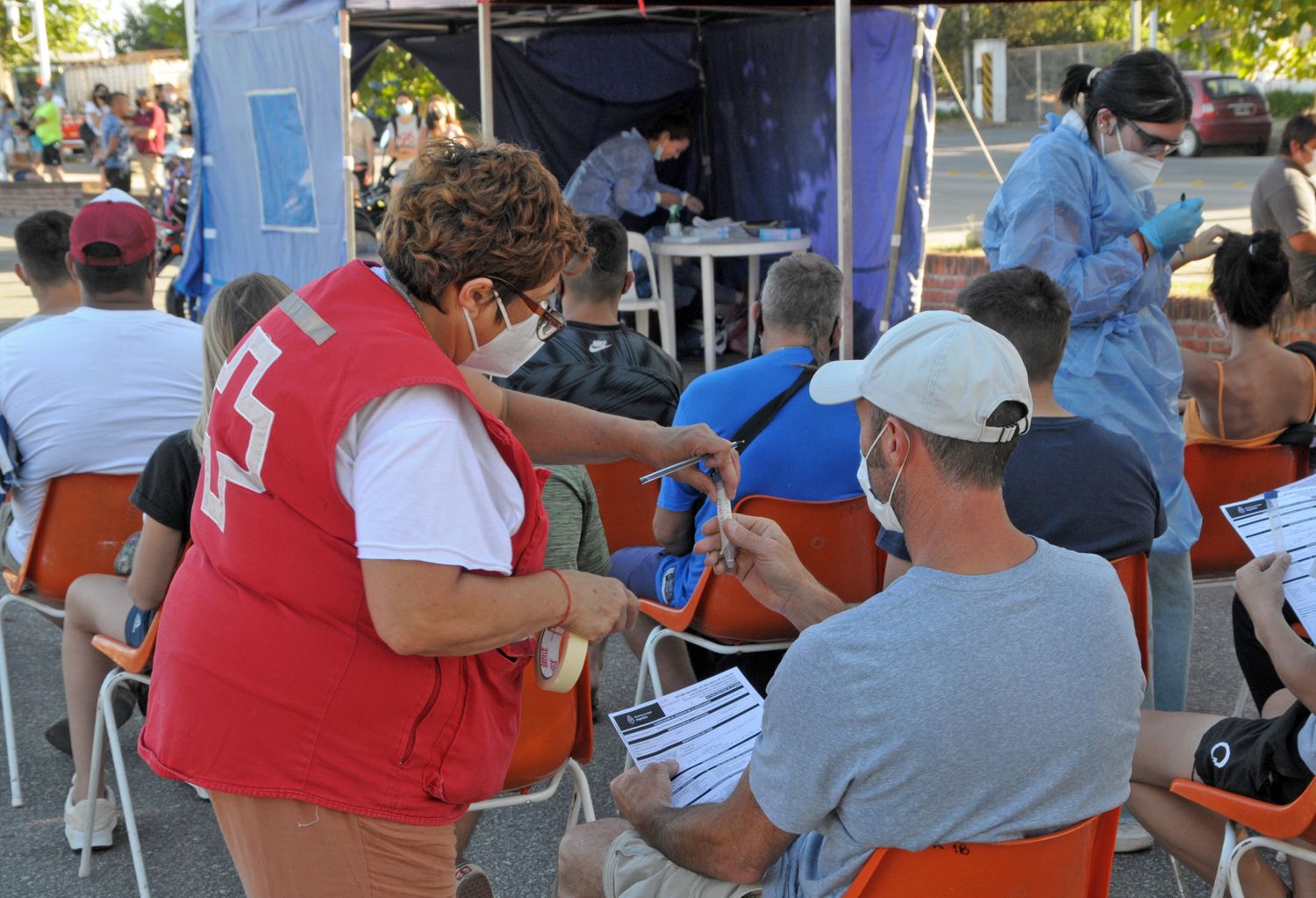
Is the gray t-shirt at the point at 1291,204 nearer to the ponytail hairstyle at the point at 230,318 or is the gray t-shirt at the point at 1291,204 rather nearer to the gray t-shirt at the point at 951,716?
the ponytail hairstyle at the point at 230,318

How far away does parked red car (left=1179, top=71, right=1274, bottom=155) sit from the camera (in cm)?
2178

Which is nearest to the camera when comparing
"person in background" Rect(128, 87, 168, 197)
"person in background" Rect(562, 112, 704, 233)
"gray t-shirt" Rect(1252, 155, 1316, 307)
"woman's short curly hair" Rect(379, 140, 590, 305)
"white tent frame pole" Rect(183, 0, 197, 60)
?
"woman's short curly hair" Rect(379, 140, 590, 305)

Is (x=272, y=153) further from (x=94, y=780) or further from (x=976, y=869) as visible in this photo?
(x=976, y=869)

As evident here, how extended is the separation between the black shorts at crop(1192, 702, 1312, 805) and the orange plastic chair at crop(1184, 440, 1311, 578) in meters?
1.44

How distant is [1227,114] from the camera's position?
861 inches

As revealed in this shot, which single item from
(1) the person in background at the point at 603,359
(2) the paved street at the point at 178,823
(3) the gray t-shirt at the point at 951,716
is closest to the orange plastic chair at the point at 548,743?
(2) the paved street at the point at 178,823

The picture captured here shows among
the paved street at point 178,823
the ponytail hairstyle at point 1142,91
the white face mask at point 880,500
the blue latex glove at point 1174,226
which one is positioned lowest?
the paved street at point 178,823

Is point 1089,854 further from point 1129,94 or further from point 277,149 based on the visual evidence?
point 277,149

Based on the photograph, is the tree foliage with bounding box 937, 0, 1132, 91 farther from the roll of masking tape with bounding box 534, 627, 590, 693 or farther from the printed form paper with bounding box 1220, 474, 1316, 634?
the roll of masking tape with bounding box 534, 627, 590, 693

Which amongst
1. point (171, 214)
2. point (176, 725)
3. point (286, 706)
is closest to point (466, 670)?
point (286, 706)

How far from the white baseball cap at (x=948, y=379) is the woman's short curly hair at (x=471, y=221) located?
19.0 inches

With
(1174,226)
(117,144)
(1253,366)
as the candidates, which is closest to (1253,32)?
(1253,366)

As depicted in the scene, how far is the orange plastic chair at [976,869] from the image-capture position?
1543 mm

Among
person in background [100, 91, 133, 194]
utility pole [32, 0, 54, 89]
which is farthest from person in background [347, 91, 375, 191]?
utility pole [32, 0, 54, 89]
